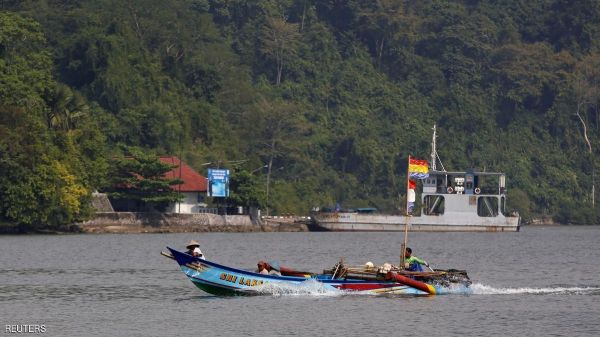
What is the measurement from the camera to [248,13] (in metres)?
200

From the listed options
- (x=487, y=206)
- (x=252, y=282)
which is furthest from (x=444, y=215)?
(x=252, y=282)

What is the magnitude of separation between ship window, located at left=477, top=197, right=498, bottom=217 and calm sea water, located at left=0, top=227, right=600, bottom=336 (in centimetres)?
5016

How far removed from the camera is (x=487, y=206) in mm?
145000

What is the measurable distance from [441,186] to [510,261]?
2191 inches

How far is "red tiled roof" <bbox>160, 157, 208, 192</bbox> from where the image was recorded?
128 m

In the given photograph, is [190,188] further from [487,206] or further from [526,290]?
[526,290]

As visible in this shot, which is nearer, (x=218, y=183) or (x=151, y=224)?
(x=151, y=224)

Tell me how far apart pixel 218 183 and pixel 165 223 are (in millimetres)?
7643

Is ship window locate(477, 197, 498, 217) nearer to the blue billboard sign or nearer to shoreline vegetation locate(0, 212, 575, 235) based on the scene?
shoreline vegetation locate(0, 212, 575, 235)

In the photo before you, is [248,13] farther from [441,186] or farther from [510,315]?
[510,315]
